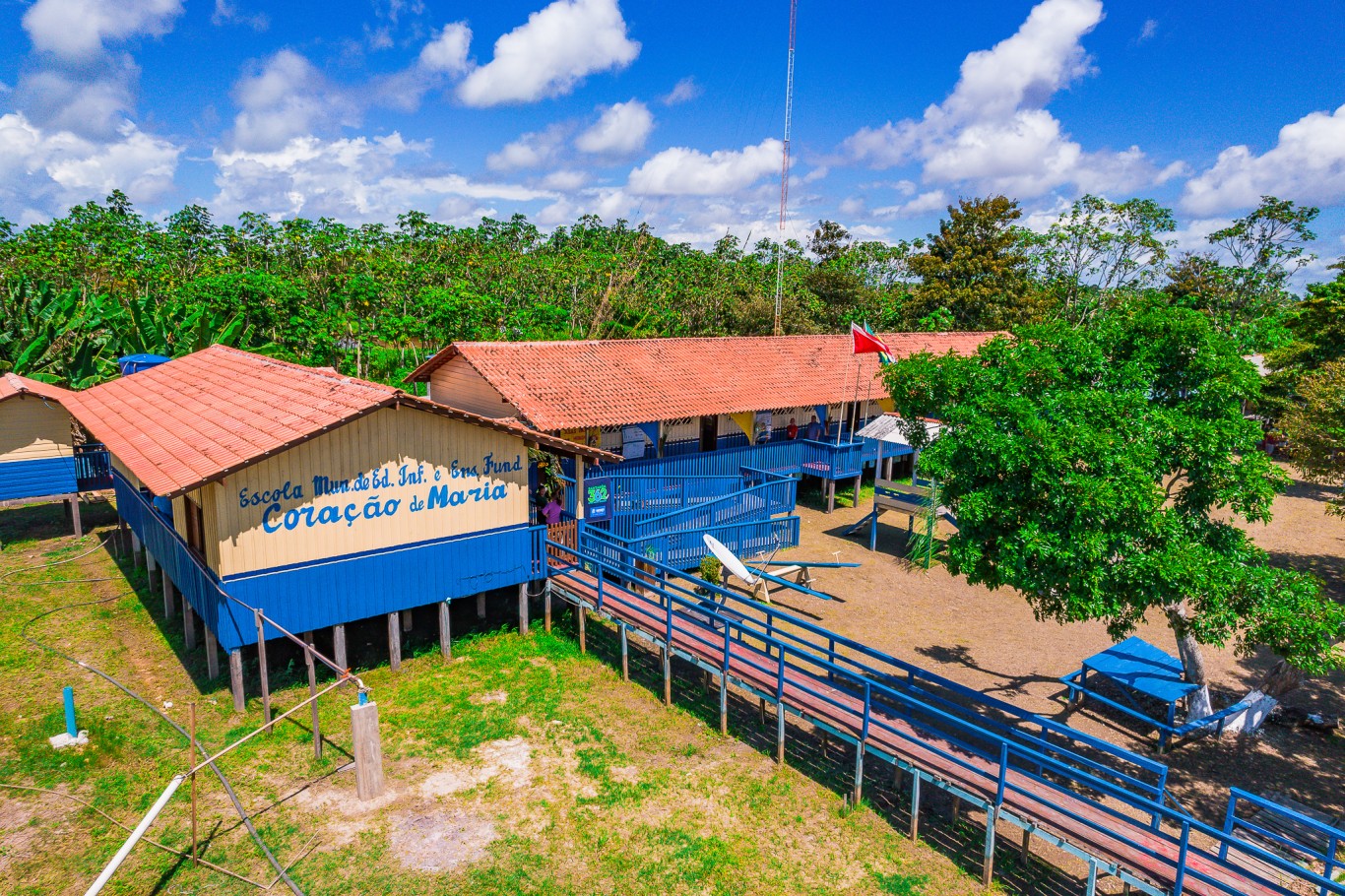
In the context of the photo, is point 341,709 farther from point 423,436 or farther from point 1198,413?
point 1198,413

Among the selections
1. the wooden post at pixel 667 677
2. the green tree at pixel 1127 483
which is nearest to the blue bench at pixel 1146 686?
the green tree at pixel 1127 483

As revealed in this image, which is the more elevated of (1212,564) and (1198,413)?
(1198,413)

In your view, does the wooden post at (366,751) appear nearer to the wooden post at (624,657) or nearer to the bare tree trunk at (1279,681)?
the wooden post at (624,657)

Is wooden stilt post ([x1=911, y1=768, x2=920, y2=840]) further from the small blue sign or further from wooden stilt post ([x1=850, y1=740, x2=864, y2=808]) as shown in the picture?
the small blue sign

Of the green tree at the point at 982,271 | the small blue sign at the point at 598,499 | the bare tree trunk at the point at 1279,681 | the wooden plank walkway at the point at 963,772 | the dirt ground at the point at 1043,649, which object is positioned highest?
the green tree at the point at 982,271

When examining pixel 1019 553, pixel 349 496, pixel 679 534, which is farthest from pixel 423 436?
pixel 1019 553

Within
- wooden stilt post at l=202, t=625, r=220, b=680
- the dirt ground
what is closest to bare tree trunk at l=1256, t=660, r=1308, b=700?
the dirt ground
